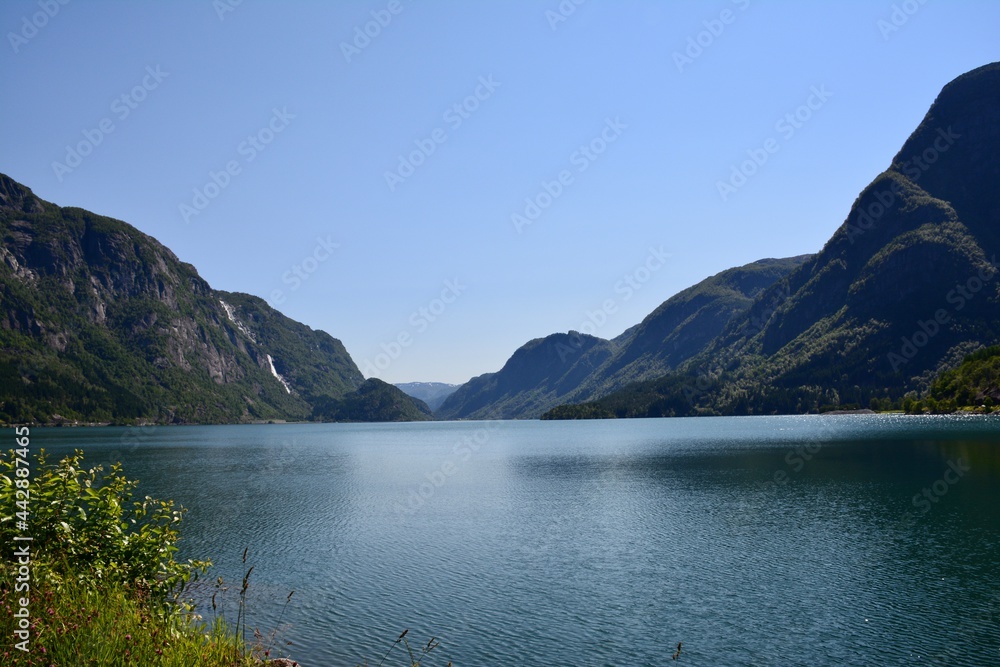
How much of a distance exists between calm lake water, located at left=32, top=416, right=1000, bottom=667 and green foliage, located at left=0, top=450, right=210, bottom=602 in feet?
36.9

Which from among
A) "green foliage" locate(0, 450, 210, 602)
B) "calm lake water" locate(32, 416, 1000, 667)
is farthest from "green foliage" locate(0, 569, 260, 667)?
"calm lake water" locate(32, 416, 1000, 667)

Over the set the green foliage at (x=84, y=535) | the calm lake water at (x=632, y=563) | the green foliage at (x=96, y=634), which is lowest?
the calm lake water at (x=632, y=563)

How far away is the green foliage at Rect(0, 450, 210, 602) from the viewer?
17.0m

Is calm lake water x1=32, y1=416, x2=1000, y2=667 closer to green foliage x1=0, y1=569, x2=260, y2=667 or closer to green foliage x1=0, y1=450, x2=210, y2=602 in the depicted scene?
green foliage x1=0, y1=450, x2=210, y2=602

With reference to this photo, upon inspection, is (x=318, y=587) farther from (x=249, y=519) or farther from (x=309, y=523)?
(x=249, y=519)

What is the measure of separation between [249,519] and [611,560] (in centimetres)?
3993

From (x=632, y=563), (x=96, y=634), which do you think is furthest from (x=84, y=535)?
(x=632, y=563)

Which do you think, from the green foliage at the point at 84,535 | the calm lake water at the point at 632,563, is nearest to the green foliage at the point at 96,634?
the green foliage at the point at 84,535

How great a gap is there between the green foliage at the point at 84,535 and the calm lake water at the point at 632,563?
36.9 feet

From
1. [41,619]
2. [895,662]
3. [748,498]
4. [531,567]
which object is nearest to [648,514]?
[748,498]

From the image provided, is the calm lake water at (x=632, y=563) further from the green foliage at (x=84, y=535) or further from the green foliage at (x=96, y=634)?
the green foliage at (x=96, y=634)

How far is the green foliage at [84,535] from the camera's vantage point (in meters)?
17.0

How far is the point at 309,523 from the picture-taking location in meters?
61.2

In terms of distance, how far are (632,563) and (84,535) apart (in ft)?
115
